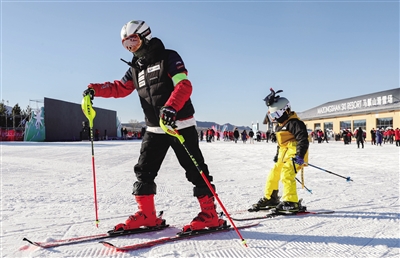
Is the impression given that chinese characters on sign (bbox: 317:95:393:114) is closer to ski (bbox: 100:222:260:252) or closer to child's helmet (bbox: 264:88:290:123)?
child's helmet (bbox: 264:88:290:123)

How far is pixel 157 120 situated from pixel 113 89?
0.71 m

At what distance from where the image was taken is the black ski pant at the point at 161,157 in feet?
9.12

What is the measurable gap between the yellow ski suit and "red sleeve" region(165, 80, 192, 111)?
1609 millimetres

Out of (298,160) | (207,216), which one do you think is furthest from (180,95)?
(298,160)

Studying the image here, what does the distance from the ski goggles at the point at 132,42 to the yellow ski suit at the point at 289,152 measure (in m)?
2.06

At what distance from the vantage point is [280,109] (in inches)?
150

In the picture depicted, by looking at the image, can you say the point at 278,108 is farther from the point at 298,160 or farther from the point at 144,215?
the point at 144,215

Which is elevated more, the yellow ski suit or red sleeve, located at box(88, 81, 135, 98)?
red sleeve, located at box(88, 81, 135, 98)

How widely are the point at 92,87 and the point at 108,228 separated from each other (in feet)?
4.67

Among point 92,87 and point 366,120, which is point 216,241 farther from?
point 366,120

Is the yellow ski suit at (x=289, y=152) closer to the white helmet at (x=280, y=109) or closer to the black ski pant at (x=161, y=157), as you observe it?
the white helmet at (x=280, y=109)

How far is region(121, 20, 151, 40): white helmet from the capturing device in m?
2.74

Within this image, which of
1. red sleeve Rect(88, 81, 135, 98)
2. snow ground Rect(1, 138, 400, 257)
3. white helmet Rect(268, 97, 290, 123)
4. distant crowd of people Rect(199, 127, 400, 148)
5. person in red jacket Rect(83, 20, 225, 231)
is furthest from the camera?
A: distant crowd of people Rect(199, 127, 400, 148)

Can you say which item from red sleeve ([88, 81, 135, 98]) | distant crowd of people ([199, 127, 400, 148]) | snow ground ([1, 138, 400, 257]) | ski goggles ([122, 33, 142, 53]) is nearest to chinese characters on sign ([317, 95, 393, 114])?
distant crowd of people ([199, 127, 400, 148])
